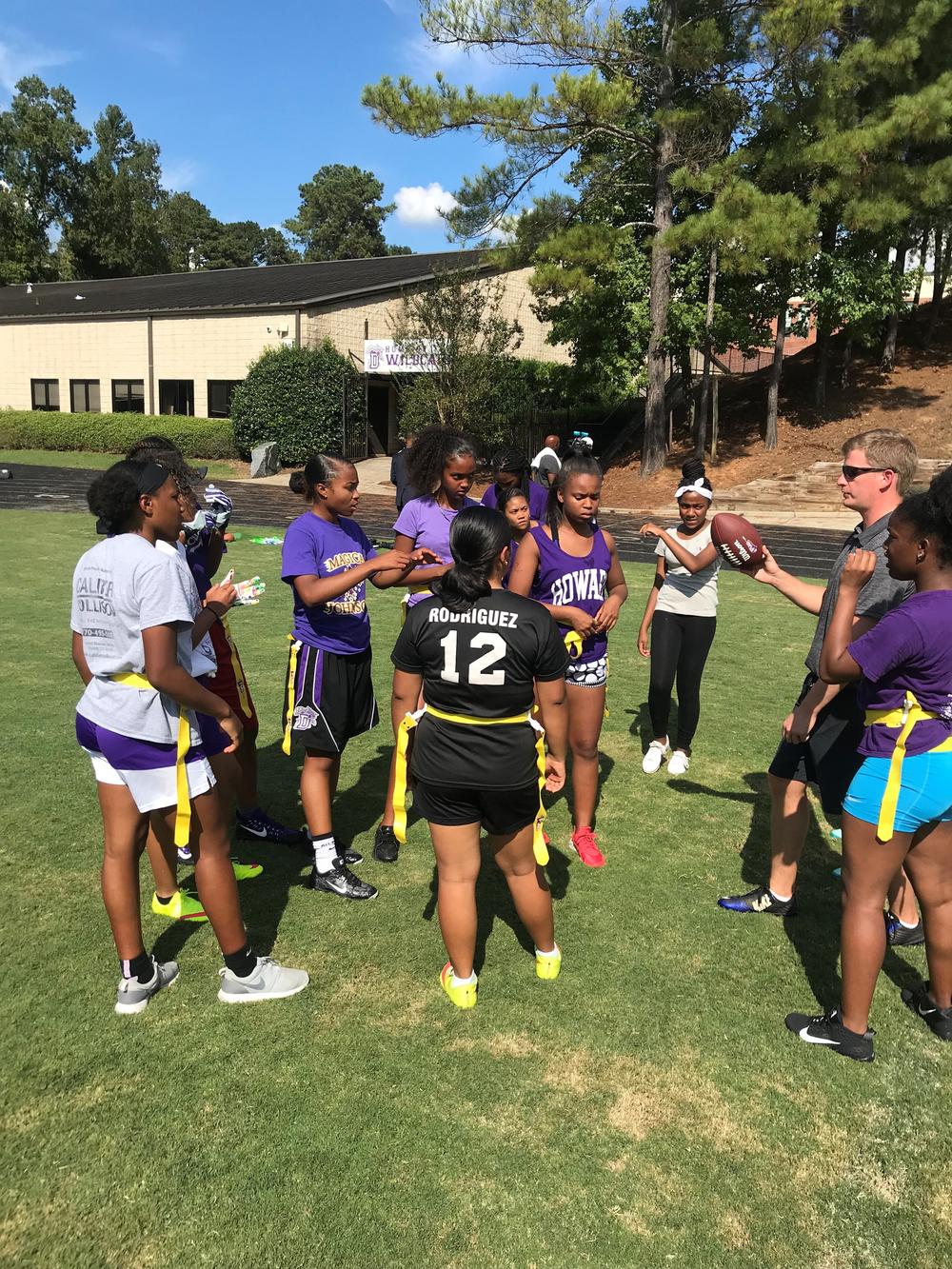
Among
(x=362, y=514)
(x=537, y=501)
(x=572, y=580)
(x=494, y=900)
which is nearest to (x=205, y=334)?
(x=362, y=514)

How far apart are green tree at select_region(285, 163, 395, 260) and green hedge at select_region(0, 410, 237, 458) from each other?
1964 inches

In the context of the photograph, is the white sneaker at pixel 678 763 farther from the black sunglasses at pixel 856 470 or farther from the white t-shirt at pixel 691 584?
the black sunglasses at pixel 856 470

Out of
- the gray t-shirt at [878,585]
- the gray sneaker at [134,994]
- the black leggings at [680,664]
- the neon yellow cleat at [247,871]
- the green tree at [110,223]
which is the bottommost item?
the neon yellow cleat at [247,871]

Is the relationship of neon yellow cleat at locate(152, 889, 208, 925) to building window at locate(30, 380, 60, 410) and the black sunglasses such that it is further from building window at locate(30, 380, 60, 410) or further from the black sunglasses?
building window at locate(30, 380, 60, 410)

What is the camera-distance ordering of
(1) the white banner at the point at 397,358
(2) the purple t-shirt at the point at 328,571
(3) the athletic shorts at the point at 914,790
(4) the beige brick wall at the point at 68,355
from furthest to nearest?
(4) the beige brick wall at the point at 68,355, (1) the white banner at the point at 397,358, (2) the purple t-shirt at the point at 328,571, (3) the athletic shorts at the point at 914,790

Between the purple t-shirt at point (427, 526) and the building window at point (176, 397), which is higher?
the building window at point (176, 397)

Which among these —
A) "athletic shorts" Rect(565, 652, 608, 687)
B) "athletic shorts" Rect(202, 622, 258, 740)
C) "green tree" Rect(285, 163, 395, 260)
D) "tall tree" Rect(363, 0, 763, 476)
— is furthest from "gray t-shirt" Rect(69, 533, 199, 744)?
"green tree" Rect(285, 163, 395, 260)

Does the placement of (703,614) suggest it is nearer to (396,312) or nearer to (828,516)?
(828,516)

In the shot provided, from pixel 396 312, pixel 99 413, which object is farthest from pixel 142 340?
pixel 396 312

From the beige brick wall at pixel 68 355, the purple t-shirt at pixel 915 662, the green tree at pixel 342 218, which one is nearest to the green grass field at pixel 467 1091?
the purple t-shirt at pixel 915 662

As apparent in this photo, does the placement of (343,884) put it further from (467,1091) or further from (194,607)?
(194,607)

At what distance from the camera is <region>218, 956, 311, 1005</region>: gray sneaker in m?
3.15

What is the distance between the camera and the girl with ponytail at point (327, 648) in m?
3.82

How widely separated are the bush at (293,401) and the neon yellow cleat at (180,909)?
79.8 feet
